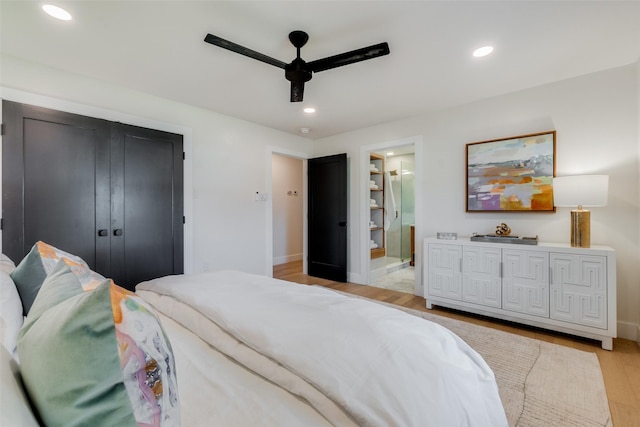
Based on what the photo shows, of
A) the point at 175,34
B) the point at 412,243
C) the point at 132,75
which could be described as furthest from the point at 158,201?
the point at 412,243

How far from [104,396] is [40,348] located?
0.15 metres

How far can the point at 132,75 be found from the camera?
264 centimetres

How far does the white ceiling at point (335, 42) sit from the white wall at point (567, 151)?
0.62 feet

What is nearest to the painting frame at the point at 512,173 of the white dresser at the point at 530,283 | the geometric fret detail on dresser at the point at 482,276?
the white dresser at the point at 530,283

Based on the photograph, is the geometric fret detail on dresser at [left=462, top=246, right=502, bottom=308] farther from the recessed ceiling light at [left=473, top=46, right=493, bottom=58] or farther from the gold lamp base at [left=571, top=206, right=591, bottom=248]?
the recessed ceiling light at [left=473, top=46, right=493, bottom=58]

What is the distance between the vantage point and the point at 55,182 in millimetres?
2441

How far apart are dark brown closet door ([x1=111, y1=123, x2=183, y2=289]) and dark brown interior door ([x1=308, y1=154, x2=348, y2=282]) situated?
88.1 inches

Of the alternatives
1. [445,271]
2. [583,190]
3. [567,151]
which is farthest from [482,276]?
[567,151]

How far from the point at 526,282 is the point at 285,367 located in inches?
109

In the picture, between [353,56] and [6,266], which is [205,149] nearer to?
[353,56]

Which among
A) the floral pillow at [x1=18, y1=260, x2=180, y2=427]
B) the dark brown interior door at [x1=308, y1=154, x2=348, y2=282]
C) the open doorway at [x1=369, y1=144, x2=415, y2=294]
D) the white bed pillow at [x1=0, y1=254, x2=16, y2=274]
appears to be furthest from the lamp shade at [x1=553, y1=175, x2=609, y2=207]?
the white bed pillow at [x1=0, y1=254, x2=16, y2=274]

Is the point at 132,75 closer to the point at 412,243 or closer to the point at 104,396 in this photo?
the point at 104,396

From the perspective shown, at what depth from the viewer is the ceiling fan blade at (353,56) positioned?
6.02 ft

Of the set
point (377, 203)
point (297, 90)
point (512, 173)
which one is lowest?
point (377, 203)
